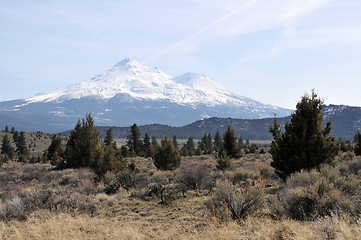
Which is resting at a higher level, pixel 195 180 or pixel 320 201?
pixel 320 201

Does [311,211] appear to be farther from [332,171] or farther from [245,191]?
[332,171]

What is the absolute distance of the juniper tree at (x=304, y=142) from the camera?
11.9m

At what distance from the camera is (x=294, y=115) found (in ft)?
42.1

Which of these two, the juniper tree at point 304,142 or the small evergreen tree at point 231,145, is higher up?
the juniper tree at point 304,142

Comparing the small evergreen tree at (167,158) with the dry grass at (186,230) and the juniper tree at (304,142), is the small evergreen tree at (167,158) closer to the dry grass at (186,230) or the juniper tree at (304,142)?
the juniper tree at (304,142)

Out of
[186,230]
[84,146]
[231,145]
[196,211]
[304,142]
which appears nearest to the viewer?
[186,230]

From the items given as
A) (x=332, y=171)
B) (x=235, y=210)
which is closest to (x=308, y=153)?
(x=332, y=171)

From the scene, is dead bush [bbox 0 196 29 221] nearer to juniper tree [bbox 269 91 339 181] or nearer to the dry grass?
the dry grass

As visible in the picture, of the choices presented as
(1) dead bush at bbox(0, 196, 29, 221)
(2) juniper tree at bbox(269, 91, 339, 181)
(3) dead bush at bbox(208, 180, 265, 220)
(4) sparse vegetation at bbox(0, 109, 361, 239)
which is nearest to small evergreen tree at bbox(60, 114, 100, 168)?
(4) sparse vegetation at bbox(0, 109, 361, 239)

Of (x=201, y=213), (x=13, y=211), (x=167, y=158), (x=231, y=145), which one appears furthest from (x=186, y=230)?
(x=231, y=145)

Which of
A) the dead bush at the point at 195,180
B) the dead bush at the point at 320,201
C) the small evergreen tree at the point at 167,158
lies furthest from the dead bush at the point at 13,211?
the small evergreen tree at the point at 167,158

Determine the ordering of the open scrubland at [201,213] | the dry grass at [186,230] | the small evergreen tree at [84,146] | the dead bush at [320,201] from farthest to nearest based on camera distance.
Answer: the small evergreen tree at [84,146], the dead bush at [320,201], the open scrubland at [201,213], the dry grass at [186,230]

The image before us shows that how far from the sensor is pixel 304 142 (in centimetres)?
1200

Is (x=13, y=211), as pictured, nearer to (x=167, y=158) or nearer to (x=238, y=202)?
(x=238, y=202)
